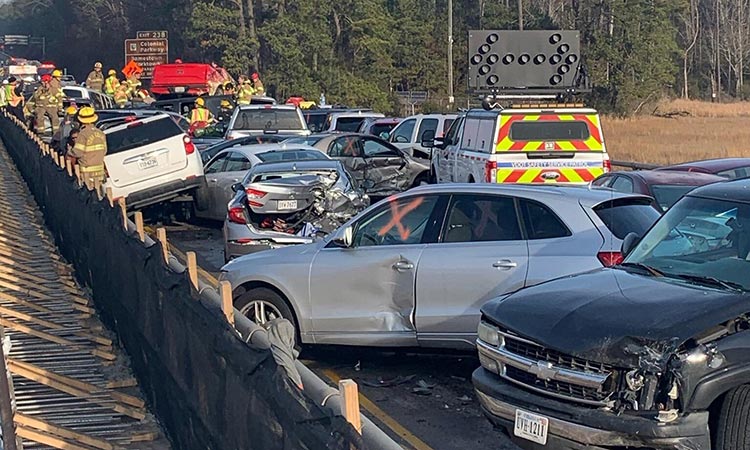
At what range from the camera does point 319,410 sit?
387 cm

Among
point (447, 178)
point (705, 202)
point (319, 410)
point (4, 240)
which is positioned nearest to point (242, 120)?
point (447, 178)

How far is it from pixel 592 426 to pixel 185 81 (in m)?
39.3

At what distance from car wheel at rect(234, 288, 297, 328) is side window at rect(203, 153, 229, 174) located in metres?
9.76

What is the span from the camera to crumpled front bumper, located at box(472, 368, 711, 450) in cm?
532

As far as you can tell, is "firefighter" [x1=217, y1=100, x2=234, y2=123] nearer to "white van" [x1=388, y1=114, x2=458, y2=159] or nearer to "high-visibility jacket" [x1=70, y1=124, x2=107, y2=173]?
"white van" [x1=388, y1=114, x2=458, y2=159]

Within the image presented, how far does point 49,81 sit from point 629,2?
43738 mm

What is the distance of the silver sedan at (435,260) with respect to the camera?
8.49 metres

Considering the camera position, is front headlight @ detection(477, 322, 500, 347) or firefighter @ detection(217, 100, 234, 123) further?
firefighter @ detection(217, 100, 234, 123)

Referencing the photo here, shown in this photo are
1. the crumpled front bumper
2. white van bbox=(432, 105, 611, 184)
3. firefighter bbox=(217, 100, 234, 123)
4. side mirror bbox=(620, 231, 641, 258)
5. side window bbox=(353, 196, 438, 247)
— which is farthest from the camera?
firefighter bbox=(217, 100, 234, 123)

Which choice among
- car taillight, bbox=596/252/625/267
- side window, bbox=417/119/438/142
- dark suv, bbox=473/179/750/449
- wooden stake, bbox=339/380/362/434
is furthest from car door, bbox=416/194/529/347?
side window, bbox=417/119/438/142

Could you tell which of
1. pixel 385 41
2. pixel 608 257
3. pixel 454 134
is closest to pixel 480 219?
pixel 608 257

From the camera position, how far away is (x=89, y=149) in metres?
17.1

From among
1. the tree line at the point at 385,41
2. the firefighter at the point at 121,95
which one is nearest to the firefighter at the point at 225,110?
the firefighter at the point at 121,95

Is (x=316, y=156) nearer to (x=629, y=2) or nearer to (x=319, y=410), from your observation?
(x=319, y=410)
